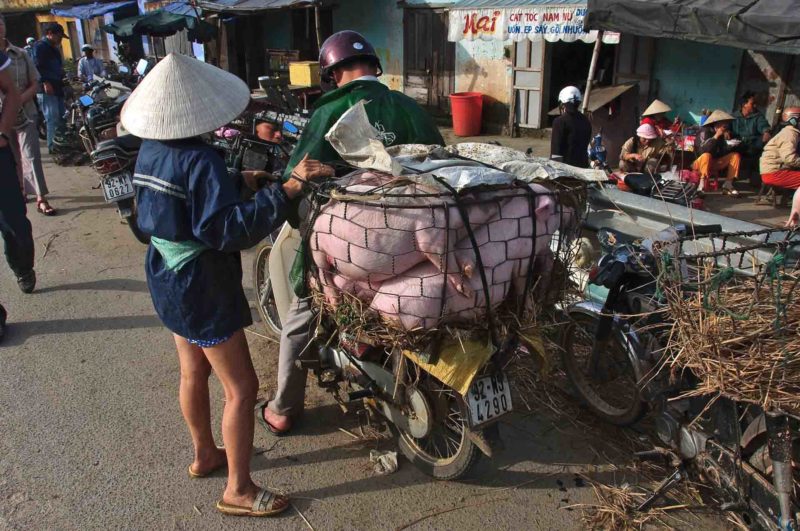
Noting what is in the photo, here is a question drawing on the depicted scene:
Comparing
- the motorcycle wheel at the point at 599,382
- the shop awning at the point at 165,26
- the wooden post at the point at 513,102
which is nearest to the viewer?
the motorcycle wheel at the point at 599,382

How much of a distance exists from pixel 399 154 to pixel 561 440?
1840mm

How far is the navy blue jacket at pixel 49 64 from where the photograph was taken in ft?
33.0

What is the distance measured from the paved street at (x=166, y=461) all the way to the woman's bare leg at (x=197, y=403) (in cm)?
11

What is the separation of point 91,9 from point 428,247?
24997 mm

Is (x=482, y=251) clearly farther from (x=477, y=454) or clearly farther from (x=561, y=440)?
(x=561, y=440)

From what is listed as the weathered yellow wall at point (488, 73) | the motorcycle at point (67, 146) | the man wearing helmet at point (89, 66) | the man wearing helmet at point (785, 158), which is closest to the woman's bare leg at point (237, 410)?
the man wearing helmet at point (785, 158)

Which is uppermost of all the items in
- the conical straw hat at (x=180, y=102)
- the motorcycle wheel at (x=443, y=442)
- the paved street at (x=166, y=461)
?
the conical straw hat at (x=180, y=102)

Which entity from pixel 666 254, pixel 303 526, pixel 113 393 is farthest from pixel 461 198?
pixel 113 393

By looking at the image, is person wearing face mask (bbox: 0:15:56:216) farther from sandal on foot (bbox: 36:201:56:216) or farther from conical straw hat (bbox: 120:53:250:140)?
conical straw hat (bbox: 120:53:250:140)

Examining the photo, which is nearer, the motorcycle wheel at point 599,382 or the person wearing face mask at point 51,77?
the motorcycle wheel at point 599,382

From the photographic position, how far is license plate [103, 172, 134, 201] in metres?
5.39

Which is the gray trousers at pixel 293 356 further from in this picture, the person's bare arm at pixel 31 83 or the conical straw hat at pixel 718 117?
the conical straw hat at pixel 718 117

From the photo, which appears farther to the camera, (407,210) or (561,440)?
(561,440)

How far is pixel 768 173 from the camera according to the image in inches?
302
